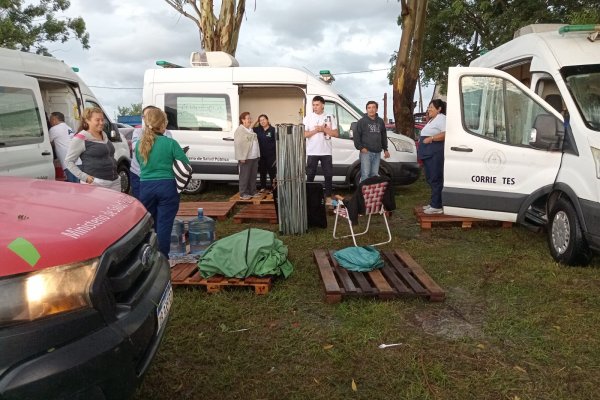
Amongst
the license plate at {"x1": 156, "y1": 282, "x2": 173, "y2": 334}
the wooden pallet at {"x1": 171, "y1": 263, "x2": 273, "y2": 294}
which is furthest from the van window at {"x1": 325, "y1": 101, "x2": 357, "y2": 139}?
the license plate at {"x1": 156, "y1": 282, "x2": 173, "y2": 334}

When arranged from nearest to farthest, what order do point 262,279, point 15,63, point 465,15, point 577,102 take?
point 262,279 < point 577,102 < point 15,63 < point 465,15

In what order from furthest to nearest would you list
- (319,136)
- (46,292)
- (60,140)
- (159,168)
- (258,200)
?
1. (258,200)
2. (319,136)
3. (60,140)
4. (159,168)
5. (46,292)

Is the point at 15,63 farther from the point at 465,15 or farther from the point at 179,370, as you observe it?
the point at 465,15

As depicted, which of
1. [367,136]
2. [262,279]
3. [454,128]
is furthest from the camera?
[367,136]

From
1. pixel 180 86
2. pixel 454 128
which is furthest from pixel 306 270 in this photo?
pixel 180 86

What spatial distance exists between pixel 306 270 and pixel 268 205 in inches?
124

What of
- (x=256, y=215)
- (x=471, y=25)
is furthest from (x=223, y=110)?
(x=471, y=25)

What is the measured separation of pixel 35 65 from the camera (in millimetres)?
7039

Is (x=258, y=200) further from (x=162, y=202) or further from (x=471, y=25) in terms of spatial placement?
(x=471, y=25)

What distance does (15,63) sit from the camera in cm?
659

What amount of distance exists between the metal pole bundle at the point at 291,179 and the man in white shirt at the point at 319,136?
1.61 metres

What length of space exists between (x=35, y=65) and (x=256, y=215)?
3.96 meters

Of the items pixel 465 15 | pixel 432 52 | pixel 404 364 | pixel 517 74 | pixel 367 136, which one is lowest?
pixel 404 364

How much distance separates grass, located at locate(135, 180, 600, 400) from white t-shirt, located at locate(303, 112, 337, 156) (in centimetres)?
320
